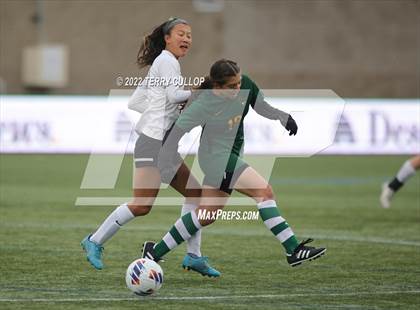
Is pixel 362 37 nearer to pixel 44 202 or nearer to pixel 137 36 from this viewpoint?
pixel 137 36

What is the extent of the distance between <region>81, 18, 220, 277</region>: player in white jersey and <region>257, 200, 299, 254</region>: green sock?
670mm

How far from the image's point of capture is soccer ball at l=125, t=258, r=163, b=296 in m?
7.56

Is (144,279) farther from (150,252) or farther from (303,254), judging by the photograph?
(303,254)

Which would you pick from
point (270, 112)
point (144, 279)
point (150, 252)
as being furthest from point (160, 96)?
point (144, 279)

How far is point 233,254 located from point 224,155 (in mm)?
2011

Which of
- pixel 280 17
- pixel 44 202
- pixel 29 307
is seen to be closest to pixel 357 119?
pixel 44 202

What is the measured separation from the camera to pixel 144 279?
756 cm

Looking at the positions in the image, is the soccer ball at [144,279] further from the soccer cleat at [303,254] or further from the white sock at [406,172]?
the white sock at [406,172]

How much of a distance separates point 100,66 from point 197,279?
24938 mm

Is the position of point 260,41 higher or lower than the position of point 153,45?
lower

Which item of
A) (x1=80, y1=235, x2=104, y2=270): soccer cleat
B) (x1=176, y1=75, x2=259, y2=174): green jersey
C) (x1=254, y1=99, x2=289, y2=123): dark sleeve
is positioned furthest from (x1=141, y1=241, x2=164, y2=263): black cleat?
(x1=254, y1=99, x2=289, y2=123): dark sleeve

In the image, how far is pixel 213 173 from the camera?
8.16 meters

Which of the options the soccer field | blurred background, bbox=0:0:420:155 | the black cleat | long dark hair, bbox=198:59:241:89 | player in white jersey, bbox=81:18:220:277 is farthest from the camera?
blurred background, bbox=0:0:420:155

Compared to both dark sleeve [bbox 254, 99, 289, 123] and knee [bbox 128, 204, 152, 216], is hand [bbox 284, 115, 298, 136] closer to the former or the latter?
dark sleeve [bbox 254, 99, 289, 123]
